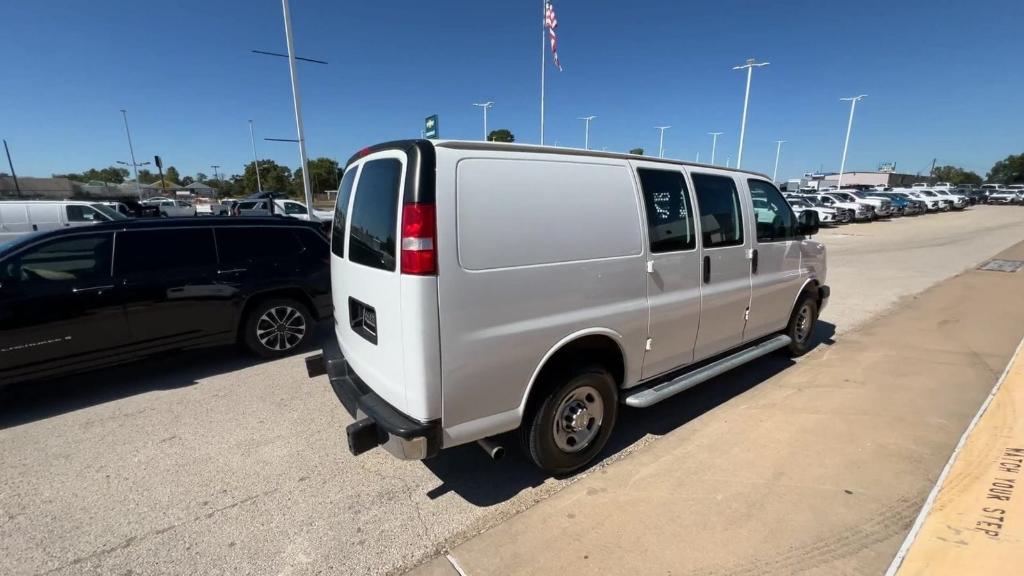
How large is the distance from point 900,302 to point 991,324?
1397mm

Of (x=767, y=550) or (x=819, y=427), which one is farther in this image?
(x=819, y=427)

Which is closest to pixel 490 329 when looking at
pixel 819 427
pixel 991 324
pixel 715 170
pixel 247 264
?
pixel 715 170

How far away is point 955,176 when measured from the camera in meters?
118

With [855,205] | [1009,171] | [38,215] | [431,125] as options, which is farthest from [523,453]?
[1009,171]

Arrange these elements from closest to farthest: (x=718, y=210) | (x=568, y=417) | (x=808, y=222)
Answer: (x=568, y=417) → (x=718, y=210) → (x=808, y=222)

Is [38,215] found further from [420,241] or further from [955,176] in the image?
[955,176]

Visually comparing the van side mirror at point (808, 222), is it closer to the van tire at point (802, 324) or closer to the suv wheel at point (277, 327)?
the van tire at point (802, 324)

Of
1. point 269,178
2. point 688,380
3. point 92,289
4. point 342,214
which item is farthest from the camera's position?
point 269,178

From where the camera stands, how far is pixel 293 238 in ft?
17.4

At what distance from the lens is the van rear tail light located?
2166 millimetres

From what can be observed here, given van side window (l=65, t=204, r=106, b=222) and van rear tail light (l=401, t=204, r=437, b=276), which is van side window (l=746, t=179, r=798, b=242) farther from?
van side window (l=65, t=204, r=106, b=222)

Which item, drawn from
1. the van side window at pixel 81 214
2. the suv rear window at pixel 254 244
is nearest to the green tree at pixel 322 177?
the van side window at pixel 81 214

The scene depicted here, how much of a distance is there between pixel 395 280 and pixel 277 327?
356cm

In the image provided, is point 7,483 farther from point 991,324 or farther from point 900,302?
point 900,302
